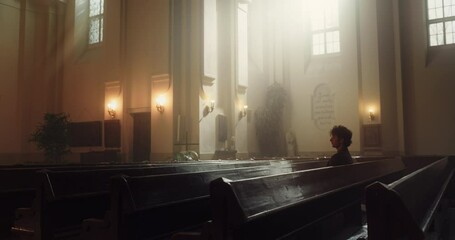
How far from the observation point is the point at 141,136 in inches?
575

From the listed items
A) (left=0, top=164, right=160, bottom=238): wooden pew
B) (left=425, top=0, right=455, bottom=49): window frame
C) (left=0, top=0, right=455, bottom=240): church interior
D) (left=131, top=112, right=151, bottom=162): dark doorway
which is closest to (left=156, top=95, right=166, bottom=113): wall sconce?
(left=0, top=0, right=455, bottom=240): church interior

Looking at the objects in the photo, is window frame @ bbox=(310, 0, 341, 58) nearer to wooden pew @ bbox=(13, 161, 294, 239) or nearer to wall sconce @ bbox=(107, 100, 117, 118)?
wall sconce @ bbox=(107, 100, 117, 118)

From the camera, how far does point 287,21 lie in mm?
17875

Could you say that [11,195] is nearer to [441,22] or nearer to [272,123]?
[272,123]

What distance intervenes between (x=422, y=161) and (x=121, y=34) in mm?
11183

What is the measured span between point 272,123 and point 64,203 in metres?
14.6

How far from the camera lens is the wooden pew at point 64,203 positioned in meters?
2.56

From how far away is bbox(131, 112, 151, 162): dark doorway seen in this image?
1446 centimetres

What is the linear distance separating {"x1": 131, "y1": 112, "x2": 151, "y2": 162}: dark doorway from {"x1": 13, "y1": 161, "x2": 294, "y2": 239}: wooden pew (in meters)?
11.4

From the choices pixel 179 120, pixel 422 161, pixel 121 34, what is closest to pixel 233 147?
pixel 179 120

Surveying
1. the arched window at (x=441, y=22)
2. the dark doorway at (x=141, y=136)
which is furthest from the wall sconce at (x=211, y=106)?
the arched window at (x=441, y=22)

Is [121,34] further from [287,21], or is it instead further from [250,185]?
[250,185]

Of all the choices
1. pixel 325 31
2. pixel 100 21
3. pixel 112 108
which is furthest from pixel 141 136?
pixel 325 31

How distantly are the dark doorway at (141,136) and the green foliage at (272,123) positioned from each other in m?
4.88
